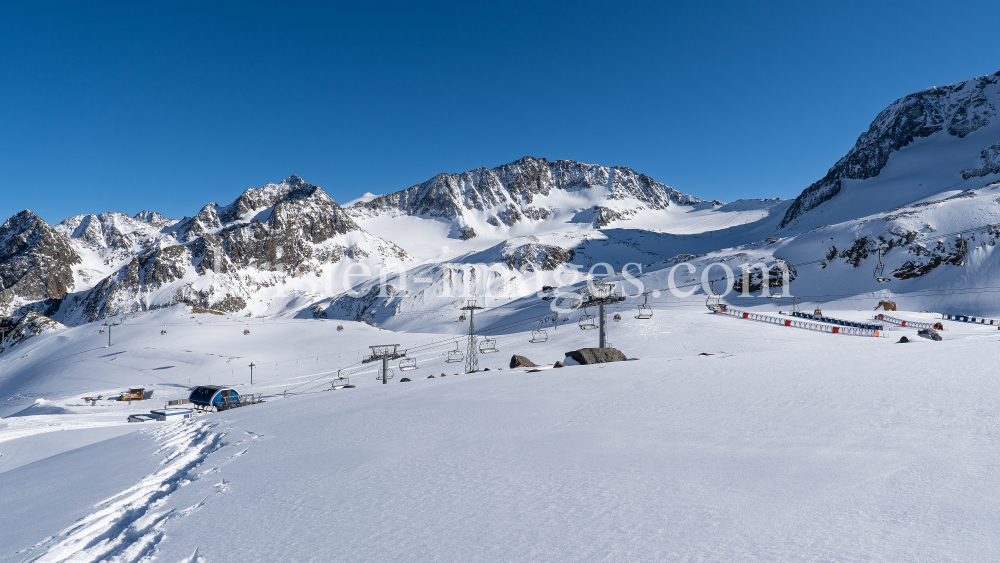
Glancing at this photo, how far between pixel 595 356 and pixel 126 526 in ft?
84.6

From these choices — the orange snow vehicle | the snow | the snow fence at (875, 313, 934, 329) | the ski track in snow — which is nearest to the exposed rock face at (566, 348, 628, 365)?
the snow

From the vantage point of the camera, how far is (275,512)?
7590mm

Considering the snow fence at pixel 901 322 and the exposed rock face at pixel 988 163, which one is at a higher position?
the exposed rock face at pixel 988 163

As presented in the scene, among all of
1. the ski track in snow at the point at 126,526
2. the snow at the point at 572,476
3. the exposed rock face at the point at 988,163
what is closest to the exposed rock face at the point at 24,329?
the snow at the point at 572,476

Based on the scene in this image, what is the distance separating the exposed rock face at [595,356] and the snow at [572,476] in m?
9.49

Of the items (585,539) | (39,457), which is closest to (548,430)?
(585,539)

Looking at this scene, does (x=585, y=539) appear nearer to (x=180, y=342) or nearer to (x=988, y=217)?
(x=180, y=342)

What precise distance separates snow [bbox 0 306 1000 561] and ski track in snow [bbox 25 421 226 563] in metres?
0.04

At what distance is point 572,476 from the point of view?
829 cm

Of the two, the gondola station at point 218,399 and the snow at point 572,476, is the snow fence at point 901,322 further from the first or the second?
the gondola station at point 218,399

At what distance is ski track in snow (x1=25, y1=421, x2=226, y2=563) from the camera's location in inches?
266

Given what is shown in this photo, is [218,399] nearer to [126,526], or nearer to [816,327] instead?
[126,526]

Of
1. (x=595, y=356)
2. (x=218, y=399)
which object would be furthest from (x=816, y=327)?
(x=218, y=399)

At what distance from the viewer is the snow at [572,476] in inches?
232
